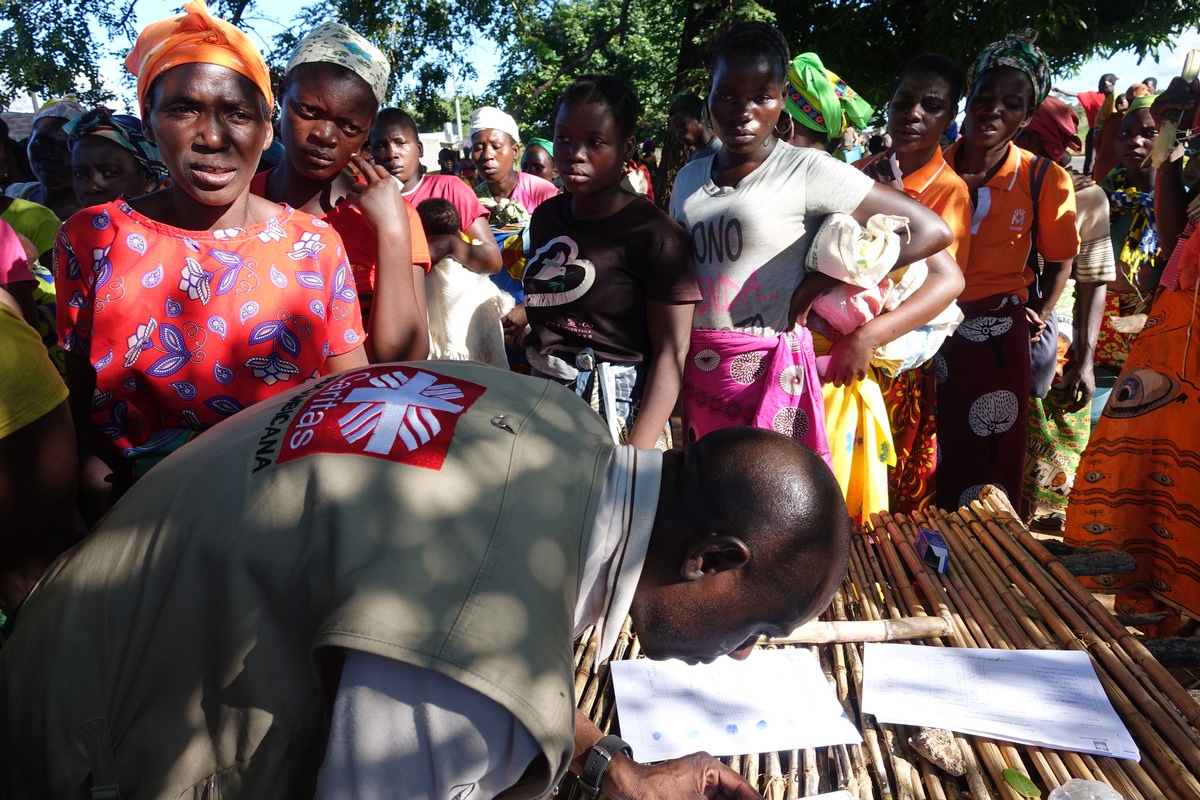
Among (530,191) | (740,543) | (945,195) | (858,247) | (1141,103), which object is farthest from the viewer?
(530,191)

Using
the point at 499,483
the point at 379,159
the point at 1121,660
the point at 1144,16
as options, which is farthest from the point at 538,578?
the point at 1144,16

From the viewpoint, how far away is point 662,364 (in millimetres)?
2336

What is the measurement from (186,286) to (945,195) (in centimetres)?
253

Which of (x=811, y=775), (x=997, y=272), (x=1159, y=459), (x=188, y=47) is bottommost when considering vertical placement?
(x=811, y=775)

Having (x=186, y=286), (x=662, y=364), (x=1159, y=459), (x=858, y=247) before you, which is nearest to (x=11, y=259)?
(x=186, y=286)

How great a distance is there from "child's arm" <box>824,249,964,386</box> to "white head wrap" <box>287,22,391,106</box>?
1.61 metres

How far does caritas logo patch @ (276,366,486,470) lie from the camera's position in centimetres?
105

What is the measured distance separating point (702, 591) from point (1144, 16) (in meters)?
9.81

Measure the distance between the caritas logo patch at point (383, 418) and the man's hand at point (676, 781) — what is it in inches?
27.3

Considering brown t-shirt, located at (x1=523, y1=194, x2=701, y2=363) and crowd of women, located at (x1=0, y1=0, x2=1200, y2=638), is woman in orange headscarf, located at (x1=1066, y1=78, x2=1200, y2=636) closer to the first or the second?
crowd of women, located at (x1=0, y1=0, x2=1200, y2=638)

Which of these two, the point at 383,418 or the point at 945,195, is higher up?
the point at 945,195

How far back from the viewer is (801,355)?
250 cm

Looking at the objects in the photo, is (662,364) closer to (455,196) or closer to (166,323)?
(166,323)

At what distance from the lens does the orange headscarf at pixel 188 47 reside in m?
1.69
